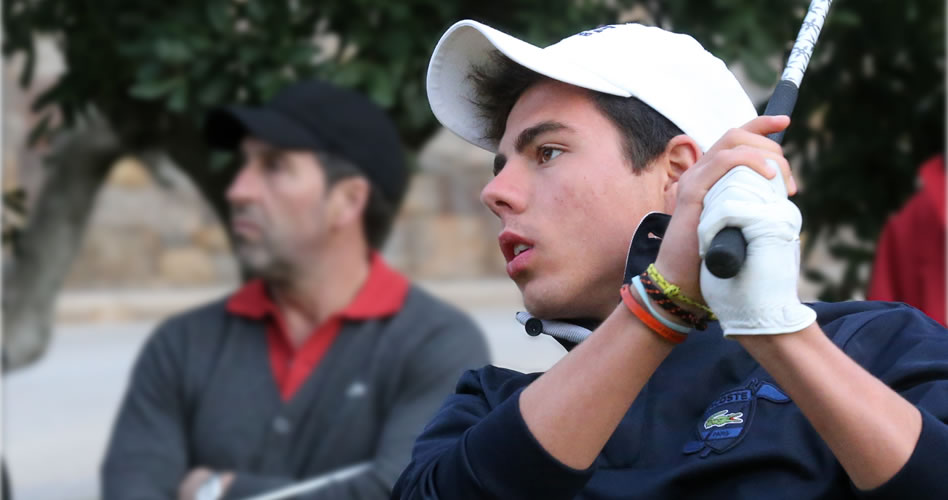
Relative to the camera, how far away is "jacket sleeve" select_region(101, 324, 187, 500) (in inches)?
131

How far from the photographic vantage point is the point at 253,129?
3533mm

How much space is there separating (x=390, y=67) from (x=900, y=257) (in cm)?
165

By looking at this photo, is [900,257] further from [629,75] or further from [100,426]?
[100,426]

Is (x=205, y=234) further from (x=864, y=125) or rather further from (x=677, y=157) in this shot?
(x=677, y=157)

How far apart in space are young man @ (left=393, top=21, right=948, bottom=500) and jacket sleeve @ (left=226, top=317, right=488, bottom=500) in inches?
57.9

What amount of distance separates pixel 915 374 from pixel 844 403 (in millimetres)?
200

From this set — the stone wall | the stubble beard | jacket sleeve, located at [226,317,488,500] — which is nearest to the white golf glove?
jacket sleeve, located at [226,317,488,500]

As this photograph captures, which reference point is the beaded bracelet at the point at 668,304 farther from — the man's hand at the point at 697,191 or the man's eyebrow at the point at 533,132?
the man's eyebrow at the point at 533,132

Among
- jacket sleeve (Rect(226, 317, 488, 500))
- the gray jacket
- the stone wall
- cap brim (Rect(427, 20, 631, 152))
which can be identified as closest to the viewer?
cap brim (Rect(427, 20, 631, 152))

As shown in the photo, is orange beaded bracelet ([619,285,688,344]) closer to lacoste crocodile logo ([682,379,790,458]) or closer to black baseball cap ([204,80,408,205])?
lacoste crocodile logo ([682,379,790,458])

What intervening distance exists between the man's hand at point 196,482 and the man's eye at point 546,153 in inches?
72.6

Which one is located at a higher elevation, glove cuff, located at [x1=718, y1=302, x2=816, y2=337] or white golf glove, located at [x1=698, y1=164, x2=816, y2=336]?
white golf glove, located at [x1=698, y1=164, x2=816, y2=336]

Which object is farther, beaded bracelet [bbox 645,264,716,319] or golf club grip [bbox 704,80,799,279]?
beaded bracelet [bbox 645,264,716,319]

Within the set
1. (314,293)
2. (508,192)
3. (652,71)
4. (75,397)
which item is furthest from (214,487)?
(75,397)
